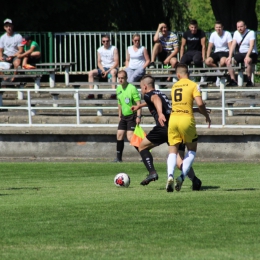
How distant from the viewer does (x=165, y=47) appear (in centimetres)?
2503

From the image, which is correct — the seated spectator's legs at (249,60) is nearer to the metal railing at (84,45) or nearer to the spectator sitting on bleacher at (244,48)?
the spectator sitting on bleacher at (244,48)

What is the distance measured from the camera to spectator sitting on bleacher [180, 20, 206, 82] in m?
24.2

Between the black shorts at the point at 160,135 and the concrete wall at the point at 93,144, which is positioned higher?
the black shorts at the point at 160,135

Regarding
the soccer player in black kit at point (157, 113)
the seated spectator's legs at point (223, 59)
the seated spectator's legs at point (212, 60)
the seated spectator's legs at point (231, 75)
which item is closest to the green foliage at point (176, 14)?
the seated spectator's legs at point (212, 60)

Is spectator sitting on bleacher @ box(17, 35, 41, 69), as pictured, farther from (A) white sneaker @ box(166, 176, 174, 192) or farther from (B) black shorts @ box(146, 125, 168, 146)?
(A) white sneaker @ box(166, 176, 174, 192)

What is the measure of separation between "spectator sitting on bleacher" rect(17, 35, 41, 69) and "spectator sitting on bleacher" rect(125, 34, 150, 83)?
12.7 feet

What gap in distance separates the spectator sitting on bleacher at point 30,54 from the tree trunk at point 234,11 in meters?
5.92

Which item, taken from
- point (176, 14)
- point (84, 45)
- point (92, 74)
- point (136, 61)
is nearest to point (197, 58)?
point (136, 61)

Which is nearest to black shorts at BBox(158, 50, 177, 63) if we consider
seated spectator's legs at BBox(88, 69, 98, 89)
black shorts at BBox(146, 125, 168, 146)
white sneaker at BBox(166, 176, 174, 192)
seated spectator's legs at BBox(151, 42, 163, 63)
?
seated spectator's legs at BBox(151, 42, 163, 63)

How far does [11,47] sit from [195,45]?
5.59 meters

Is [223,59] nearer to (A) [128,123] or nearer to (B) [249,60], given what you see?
(B) [249,60]

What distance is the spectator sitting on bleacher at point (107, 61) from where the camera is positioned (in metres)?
24.4

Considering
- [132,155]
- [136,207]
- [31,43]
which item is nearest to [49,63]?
[31,43]

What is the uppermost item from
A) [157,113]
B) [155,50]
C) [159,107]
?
[155,50]
